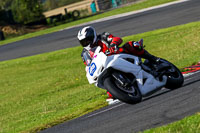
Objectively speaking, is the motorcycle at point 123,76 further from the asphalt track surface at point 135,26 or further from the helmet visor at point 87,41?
the asphalt track surface at point 135,26

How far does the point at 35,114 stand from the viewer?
454 inches

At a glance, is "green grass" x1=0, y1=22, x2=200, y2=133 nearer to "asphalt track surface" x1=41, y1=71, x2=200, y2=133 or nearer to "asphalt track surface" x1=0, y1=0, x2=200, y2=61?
"asphalt track surface" x1=41, y1=71, x2=200, y2=133

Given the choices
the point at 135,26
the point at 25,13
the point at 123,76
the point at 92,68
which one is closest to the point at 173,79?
the point at 123,76

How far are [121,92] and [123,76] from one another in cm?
39

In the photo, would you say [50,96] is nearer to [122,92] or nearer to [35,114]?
[35,114]

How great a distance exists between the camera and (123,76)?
7.81 meters

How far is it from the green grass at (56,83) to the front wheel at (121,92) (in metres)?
2.16

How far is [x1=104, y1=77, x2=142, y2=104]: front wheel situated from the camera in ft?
24.7

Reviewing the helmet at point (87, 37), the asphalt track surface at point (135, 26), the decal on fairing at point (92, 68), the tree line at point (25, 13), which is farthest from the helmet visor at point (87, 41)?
the tree line at point (25, 13)

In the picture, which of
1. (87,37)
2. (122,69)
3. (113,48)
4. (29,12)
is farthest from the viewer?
(29,12)

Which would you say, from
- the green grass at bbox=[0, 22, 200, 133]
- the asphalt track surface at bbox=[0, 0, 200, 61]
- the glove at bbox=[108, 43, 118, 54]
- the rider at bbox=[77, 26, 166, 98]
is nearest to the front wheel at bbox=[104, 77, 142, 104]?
the rider at bbox=[77, 26, 166, 98]

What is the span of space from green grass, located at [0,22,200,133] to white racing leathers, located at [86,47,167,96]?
204 cm

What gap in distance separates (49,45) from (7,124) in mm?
14763

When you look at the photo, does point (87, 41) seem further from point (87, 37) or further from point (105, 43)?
point (105, 43)
